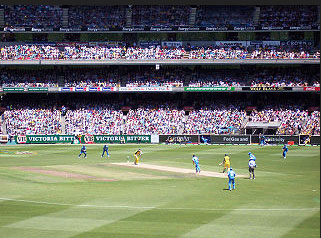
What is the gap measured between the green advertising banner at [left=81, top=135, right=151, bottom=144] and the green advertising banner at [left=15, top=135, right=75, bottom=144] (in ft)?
7.10

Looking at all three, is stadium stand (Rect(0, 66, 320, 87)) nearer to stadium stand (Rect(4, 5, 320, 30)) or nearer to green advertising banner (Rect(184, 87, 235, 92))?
green advertising banner (Rect(184, 87, 235, 92))

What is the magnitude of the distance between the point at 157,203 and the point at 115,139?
149 ft

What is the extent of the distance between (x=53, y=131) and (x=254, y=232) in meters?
57.9

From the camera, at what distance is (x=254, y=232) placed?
20328mm

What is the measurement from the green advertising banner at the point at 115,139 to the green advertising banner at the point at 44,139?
216cm

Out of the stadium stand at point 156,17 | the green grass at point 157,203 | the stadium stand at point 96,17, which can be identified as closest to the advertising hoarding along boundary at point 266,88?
the stadium stand at point 156,17

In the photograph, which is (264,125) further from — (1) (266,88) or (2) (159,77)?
(2) (159,77)

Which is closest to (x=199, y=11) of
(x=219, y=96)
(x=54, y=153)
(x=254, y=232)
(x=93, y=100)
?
(x=219, y=96)

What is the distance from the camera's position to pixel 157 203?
27016 millimetres

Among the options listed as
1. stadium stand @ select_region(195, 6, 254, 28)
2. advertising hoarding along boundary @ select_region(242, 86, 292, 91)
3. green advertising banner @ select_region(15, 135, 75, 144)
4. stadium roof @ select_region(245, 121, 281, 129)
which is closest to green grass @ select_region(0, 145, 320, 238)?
stadium roof @ select_region(245, 121, 281, 129)

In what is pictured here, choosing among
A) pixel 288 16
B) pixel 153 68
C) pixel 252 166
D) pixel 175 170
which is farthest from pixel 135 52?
pixel 252 166

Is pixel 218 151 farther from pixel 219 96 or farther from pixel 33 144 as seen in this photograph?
pixel 33 144

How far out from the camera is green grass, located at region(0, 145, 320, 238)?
69.1 ft

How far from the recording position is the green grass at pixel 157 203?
21062 mm
